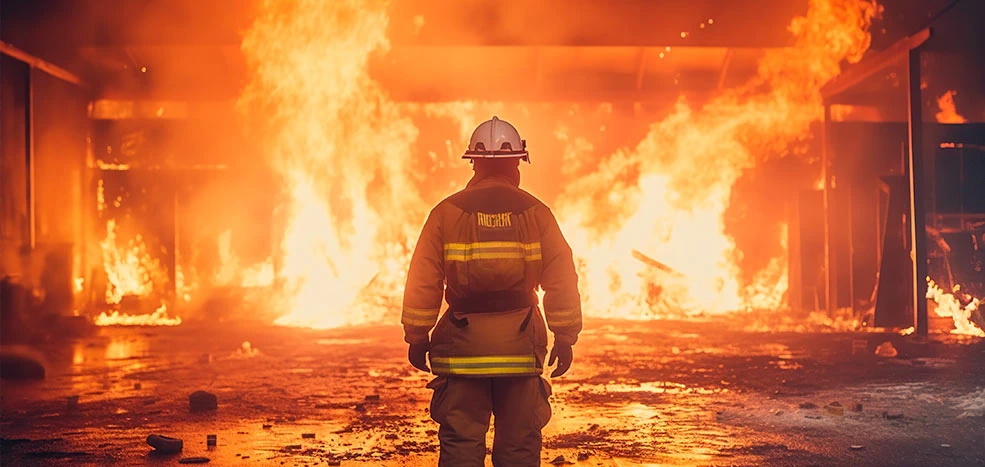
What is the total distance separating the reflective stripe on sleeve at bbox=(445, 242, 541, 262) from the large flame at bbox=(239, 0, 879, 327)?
11631 mm

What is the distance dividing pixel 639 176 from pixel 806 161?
311cm

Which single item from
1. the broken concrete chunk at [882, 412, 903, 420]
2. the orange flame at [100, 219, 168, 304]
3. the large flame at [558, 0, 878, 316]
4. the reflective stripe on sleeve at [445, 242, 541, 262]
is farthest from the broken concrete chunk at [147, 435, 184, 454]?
the orange flame at [100, 219, 168, 304]

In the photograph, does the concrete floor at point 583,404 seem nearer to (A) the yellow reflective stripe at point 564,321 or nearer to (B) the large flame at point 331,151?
(A) the yellow reflective stripe at point 564,321

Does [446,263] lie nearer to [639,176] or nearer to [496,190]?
[496,190]

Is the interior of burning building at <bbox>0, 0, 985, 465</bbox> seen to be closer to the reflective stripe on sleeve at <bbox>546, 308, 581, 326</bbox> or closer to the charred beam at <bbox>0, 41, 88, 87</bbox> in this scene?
the charred beam at <bbox>0, 41, 88, 87</bbox>

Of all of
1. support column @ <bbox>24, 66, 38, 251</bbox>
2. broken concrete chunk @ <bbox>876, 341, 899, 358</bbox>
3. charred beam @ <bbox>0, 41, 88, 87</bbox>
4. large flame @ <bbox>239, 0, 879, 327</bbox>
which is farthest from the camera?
large flame @ <bbox>239, 0, 879, 327</bbox>

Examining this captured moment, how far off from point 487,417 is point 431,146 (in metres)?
13.8

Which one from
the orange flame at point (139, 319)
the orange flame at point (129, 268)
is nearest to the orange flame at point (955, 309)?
the orange flame at point (139, 319)

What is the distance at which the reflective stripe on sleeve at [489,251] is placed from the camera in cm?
363

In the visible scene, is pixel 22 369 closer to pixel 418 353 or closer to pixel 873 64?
pixel 418 353

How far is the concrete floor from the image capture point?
16.8 feet

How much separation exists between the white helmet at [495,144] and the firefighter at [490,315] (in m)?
0.18

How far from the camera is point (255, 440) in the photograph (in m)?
5.54

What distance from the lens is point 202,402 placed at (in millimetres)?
6703
